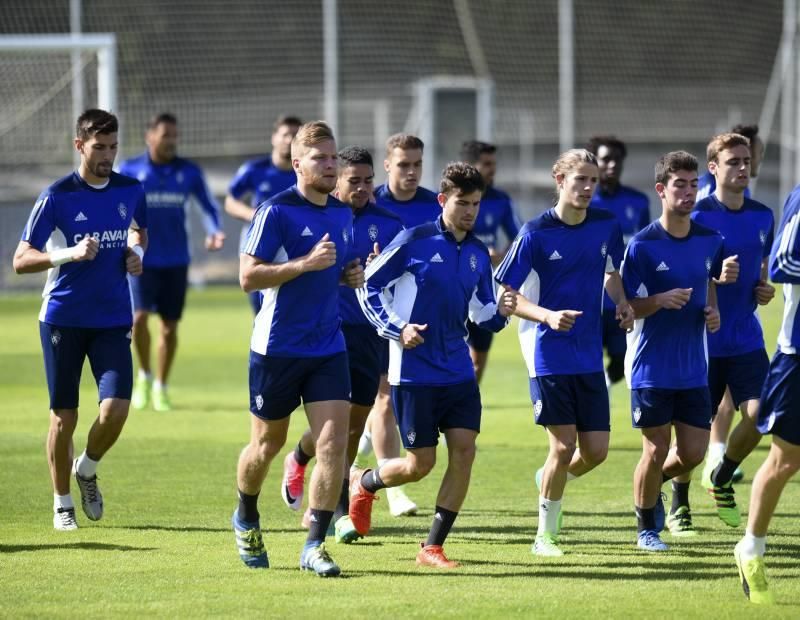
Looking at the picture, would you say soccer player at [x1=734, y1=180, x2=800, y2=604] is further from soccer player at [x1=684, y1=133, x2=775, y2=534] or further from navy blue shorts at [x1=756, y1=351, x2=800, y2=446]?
soccer player at [x1=684, y1=133, x2=775, y2=534]

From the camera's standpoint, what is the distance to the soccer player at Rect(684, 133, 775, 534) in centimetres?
920

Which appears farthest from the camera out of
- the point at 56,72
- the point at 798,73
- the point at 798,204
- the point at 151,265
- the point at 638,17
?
the point at 638,17

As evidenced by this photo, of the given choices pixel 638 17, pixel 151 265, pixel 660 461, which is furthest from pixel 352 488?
pixel 638 17

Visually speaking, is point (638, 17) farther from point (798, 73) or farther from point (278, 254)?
point (278, 254)

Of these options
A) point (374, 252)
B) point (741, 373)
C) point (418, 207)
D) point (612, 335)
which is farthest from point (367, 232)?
point (612, 335)

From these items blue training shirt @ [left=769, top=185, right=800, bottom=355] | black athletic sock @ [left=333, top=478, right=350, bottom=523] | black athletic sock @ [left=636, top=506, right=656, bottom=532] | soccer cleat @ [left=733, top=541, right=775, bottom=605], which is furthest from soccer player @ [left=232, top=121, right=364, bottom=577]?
blue training shirt @ [left=769, top=185, right=800, bottom=355]

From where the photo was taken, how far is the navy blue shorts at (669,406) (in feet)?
27.2

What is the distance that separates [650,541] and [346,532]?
1737mm

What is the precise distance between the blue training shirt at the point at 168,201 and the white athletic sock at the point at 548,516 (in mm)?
7241

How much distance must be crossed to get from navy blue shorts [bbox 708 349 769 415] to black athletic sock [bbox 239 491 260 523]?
3.25 meters

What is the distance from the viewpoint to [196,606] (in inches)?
265

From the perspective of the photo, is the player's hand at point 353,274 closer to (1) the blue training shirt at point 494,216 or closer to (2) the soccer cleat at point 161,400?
(1) the blue training shirt at point 494,216

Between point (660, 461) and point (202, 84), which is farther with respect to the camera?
point (202, 84)

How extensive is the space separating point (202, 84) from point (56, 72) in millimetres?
9409
